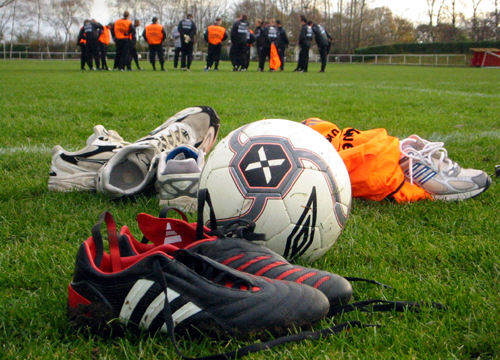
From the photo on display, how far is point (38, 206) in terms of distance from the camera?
107 inches

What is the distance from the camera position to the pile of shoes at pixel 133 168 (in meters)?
2.62

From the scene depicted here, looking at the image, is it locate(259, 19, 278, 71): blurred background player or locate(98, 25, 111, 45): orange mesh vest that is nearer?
locate(98, 25, 111, 45): orange mesh vest

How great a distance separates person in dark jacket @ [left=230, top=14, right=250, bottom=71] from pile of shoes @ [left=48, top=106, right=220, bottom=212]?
18.6 metres

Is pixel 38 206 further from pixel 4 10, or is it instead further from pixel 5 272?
pixel 4 10

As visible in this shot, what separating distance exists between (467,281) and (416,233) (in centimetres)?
54

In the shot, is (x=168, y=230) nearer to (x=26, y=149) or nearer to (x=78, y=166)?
(x=78, y=166)

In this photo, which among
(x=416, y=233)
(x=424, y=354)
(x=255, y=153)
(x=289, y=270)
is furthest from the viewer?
(x=416, y=233)

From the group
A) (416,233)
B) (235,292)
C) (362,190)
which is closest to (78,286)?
(235,292)

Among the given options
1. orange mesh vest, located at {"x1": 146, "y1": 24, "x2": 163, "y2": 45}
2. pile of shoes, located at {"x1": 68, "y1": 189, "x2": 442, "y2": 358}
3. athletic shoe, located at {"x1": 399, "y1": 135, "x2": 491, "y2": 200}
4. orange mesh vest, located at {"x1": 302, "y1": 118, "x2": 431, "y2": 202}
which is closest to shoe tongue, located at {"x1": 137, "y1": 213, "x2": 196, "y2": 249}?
A: pile of shoes, located at {"x1": 68, "y1": 189, "x2": 442, "y2": 358}

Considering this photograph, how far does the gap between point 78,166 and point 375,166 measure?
1.81 metres

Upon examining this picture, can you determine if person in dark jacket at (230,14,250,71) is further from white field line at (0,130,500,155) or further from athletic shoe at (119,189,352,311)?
athletic shoe at (119,189,352,311)

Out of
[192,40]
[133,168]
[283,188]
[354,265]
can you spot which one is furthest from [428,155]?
[192,40]

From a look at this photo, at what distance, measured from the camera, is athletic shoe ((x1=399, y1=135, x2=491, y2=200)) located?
111 inches

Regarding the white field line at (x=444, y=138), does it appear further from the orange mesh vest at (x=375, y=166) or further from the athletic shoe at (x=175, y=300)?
the athletic shoe at (x=175, y=300)
